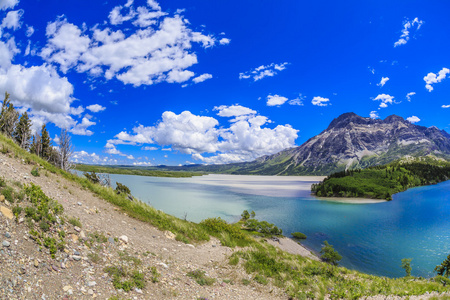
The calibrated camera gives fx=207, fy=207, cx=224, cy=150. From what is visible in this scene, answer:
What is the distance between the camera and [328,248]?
130 feet

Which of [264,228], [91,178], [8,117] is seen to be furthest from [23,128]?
[264,228]

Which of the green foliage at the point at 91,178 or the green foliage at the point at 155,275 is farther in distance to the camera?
the green foliage at the point at 91,178

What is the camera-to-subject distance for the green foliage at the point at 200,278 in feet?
40.1

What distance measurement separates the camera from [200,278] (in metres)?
12.5

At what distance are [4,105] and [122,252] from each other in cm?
4439

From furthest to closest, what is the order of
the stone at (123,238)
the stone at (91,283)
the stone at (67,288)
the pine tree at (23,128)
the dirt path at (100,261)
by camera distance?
1. the pine tree at (23,128)
2. the stone at (123,238)
3. the stone at (91,283)
4. the stone at (67,288)
5. the dirt path at (100,261)

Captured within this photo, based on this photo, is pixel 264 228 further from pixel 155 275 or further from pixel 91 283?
pixel 91 283

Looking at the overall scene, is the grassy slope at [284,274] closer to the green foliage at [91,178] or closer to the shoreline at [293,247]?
the green foliage at [91,178]

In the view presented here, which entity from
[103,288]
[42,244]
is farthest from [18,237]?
[103,288]

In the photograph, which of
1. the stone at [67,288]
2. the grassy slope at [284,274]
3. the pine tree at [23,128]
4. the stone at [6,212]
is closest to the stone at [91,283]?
the stone at [67,288]

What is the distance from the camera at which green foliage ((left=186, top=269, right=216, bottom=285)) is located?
12209 mm

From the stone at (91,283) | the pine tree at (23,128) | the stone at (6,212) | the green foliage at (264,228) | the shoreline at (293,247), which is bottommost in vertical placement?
the shoreline at (293,247)

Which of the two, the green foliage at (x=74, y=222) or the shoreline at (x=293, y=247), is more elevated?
the green foliage at (x=74, y=222)

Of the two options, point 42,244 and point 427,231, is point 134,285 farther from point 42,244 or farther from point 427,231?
point 427,231
